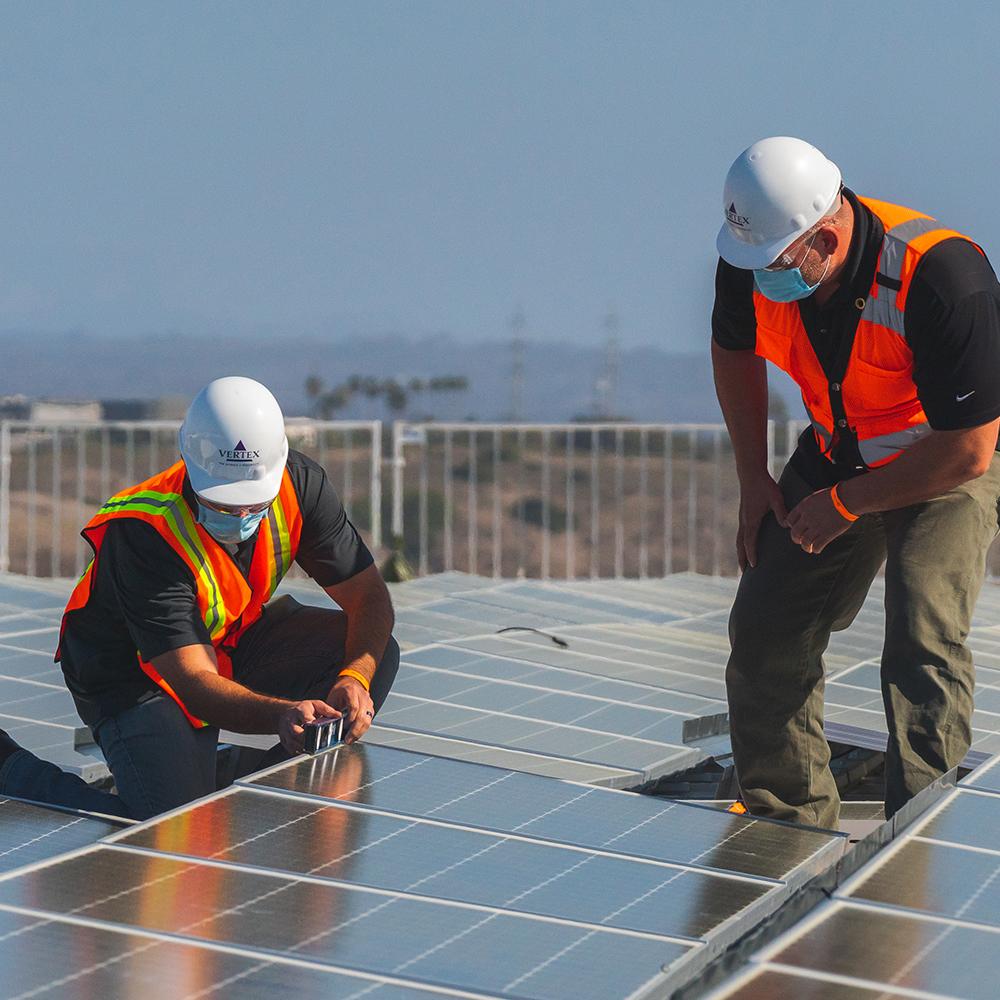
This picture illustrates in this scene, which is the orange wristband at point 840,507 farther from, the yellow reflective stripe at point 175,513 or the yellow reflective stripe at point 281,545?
the yellow reflective stripe at point 175,513

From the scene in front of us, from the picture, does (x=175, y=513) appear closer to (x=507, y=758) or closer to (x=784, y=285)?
(x=507, y=758)

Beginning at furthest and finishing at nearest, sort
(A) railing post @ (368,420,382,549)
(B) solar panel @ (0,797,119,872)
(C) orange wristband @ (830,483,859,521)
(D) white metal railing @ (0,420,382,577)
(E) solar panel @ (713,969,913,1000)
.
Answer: (D) white metal railing @ (0,420,382,577) < (A) railing post @ (368,420,382,549) < (C) orange wristband @ (830,483,859,521) < (B) solar panel @ (0,797,119,872) < (E) solar panel @ (713,969,913,1000)

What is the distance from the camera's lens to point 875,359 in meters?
4.76

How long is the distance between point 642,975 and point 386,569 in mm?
8822

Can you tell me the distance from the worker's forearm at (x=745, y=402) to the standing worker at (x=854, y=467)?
5 cm

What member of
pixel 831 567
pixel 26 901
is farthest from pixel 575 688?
pixel 26 901

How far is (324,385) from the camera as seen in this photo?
125m

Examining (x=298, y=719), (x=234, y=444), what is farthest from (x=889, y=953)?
(x=234, y=444)

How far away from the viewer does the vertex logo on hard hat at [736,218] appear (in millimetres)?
4652

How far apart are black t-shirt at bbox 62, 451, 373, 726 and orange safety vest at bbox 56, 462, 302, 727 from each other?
0.03m

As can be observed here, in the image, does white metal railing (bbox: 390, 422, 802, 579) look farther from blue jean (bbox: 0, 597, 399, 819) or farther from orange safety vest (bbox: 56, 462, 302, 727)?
orange safety vest (bbox: 56, 462, 302, 727)

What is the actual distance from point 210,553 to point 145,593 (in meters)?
0.29

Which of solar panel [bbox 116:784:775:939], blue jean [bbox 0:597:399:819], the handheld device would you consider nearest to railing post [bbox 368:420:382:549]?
blue jean [bbox 0:597:399:819]

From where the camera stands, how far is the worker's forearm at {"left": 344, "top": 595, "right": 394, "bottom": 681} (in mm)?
5383
